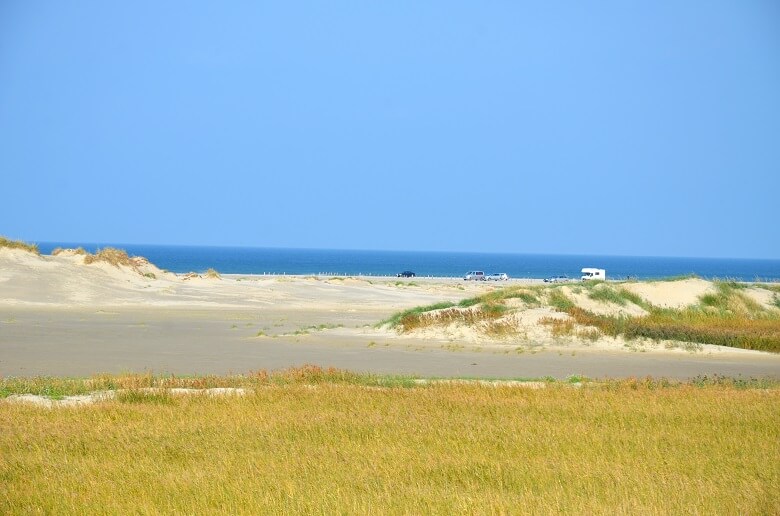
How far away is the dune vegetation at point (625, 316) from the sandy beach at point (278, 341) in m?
0.48

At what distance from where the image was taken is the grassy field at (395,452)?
9383 mm

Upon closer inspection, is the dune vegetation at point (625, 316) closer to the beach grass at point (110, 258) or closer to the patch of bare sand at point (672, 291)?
the patch of bare sand at point (672, 291)

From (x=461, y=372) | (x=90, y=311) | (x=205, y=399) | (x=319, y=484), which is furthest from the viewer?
(x=90, y=311)

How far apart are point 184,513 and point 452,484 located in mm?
3004

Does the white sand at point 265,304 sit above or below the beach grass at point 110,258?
below

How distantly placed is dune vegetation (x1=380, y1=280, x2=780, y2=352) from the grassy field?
13.8 meters

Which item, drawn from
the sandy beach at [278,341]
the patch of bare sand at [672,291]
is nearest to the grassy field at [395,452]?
the sandy beach at [278,341]

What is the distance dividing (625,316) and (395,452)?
91.1ft

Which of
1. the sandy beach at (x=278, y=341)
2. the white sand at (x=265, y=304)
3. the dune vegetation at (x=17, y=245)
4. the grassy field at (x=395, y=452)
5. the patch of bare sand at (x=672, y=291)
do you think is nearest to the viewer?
the grassy field at (x=395, y=452)

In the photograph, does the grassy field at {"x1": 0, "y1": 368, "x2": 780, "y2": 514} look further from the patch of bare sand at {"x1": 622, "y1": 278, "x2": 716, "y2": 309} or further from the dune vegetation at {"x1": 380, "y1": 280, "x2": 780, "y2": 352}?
the patch of bare sand at {"x1": 622, "y1": 278, "x2": 716, "y2": 309}

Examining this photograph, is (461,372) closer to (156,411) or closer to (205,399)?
(205,399)

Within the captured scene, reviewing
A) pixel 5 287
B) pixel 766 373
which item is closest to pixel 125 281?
pixel 5 287

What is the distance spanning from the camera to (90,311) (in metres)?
44.0

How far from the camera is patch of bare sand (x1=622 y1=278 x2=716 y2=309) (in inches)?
1596
